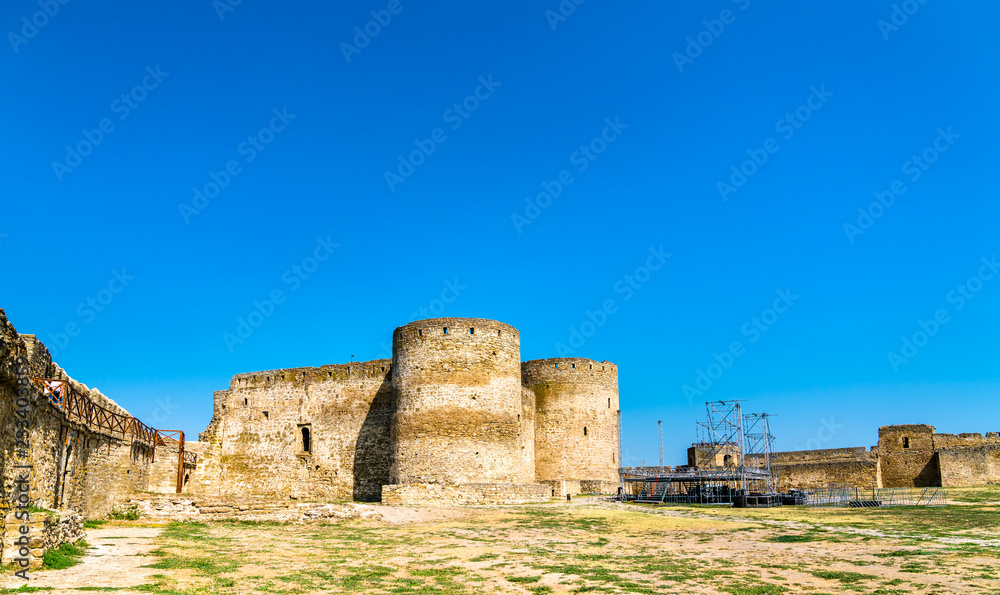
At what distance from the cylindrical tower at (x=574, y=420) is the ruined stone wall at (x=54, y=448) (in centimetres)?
1806

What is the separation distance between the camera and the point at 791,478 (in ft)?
133

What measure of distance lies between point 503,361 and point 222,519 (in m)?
12.8

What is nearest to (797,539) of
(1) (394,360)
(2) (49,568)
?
(2) (49,568)

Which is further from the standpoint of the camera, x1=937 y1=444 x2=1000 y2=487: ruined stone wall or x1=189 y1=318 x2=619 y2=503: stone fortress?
x1=937 y1=444 x2=1000 y2=487: ruined stone wall

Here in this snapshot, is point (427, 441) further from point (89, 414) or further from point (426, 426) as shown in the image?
point (89, 414)

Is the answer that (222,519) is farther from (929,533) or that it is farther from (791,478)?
(791,478)

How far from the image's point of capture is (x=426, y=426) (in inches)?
1120

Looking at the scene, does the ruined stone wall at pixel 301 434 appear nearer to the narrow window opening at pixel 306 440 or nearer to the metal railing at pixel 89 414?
the narrow window opening at pixel 306 440

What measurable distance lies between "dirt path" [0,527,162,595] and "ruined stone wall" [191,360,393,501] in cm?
1645

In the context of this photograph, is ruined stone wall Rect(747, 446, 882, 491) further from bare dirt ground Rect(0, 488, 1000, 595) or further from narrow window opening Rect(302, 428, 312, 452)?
narrow window opening Rect(302, 428, 312, 452)

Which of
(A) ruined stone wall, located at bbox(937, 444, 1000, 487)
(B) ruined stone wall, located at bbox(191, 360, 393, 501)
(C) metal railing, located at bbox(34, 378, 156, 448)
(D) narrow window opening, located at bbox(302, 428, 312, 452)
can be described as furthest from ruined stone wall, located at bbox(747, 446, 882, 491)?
(C) metal railing, located at bbox(34, 378, 156, 448)

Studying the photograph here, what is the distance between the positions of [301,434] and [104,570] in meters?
22.9

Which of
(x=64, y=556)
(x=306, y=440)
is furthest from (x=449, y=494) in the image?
(x=64, y=556)

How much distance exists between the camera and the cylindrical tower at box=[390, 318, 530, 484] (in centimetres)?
2803
